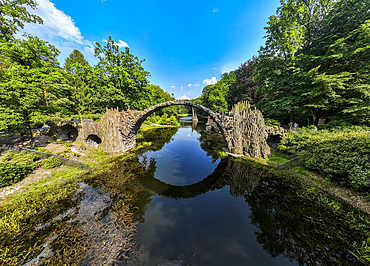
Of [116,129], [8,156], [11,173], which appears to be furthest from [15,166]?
[116,129]

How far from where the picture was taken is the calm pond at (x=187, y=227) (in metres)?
4.18

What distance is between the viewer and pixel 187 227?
5387 mm

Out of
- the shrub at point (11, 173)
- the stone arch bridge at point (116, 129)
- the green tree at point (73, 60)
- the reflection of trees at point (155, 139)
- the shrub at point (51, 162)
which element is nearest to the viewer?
the shrub at point (11, 173)

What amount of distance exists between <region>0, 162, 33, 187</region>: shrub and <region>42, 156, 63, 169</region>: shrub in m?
1.06

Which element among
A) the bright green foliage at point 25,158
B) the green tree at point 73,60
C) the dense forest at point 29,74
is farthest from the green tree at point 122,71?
the green tree at point 73,60

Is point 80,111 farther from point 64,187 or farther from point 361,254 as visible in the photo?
point 361,254

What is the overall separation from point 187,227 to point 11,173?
39.2ft

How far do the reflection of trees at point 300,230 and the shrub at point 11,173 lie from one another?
49.0ft

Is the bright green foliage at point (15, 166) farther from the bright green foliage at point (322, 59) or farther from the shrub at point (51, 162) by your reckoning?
the bright green foliage at point (322, 59)

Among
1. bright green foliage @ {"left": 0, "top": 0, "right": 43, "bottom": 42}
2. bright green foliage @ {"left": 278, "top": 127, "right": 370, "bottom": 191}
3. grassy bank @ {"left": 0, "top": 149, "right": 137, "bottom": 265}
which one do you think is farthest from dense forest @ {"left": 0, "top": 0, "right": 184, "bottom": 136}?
bright green foliage @ {"left": 278, "top": 127, "right": 370, "bottom": 191}

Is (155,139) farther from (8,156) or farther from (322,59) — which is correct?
(322,59)

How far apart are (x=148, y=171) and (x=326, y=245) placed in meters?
10.9

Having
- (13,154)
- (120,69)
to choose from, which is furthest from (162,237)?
(120,69)

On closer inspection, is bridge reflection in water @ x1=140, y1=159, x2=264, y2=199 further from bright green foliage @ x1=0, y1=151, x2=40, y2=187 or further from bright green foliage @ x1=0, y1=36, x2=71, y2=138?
bright green foliage @ x1=0, y1=36, x2=71, y2=138
